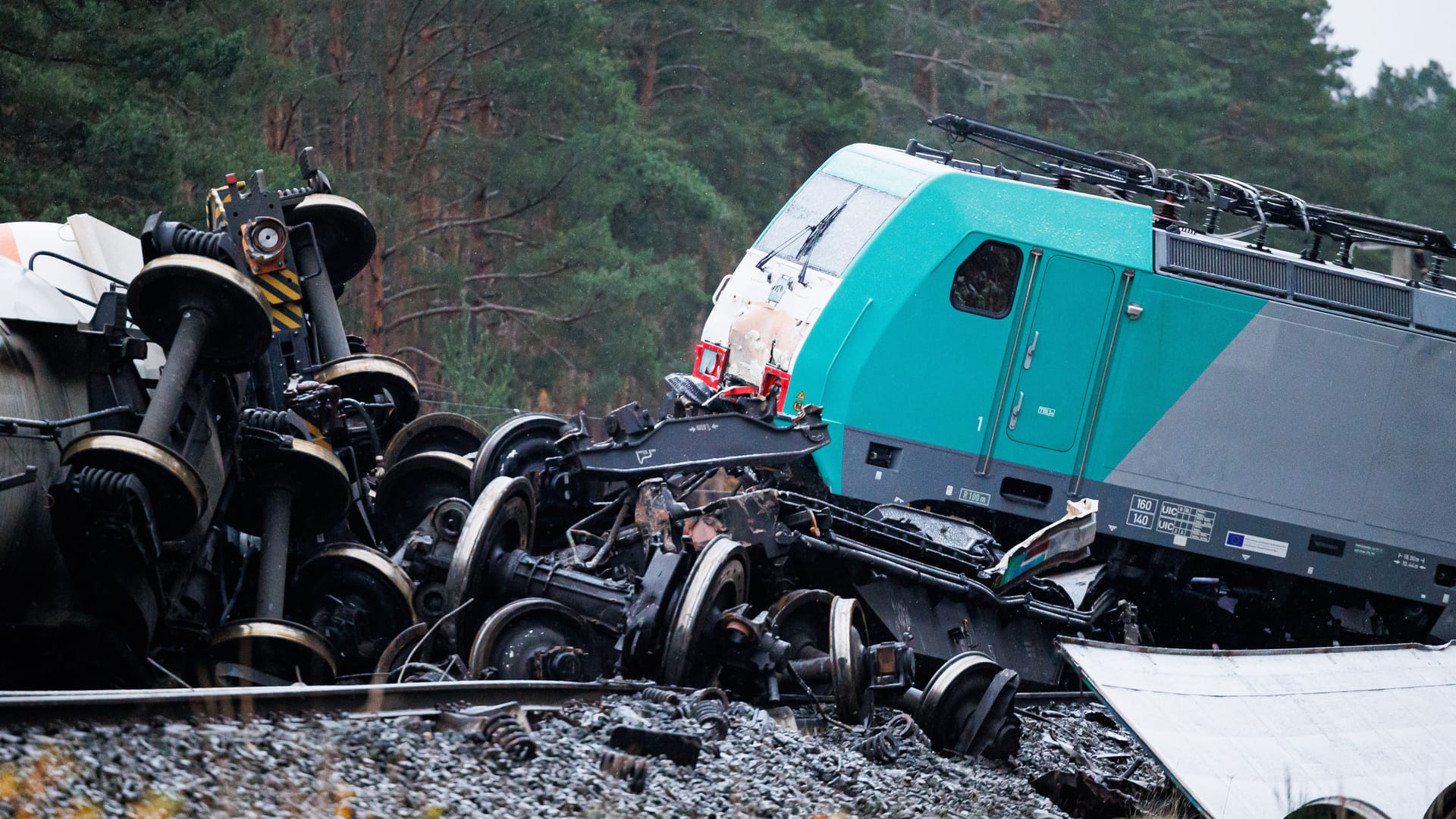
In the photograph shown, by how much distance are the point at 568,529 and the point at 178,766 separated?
160 inches

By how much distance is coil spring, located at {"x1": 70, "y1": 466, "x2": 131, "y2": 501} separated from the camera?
5.66m

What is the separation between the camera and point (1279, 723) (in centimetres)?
682

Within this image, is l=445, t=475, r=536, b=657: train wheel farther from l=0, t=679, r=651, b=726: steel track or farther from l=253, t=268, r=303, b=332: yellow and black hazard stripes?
l=253, t=268, r=303, b=332: yellow and black hazard stripes

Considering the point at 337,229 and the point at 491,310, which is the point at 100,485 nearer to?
the point at 337,229

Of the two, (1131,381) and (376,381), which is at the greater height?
(1131,381)

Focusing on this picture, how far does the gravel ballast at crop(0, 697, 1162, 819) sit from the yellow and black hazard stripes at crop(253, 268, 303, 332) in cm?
434

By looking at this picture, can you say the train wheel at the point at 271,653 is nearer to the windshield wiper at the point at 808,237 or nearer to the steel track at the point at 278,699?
the steel track at the point at 278,699

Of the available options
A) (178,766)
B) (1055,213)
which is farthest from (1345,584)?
(178,766)

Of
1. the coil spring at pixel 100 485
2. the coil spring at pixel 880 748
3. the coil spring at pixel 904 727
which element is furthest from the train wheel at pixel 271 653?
the coil spring at pixel 904 727

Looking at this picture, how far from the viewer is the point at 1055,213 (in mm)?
10133

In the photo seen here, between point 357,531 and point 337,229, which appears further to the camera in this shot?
point 337,229

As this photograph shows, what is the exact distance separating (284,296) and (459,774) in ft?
17.5

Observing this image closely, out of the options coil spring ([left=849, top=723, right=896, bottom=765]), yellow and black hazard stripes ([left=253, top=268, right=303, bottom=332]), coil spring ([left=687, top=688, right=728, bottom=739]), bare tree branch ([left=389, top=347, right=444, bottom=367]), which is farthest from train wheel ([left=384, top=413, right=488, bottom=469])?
bare tree branch ([left=389, top=347, right=444, bottom=367])

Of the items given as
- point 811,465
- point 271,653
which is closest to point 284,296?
point 271,653
